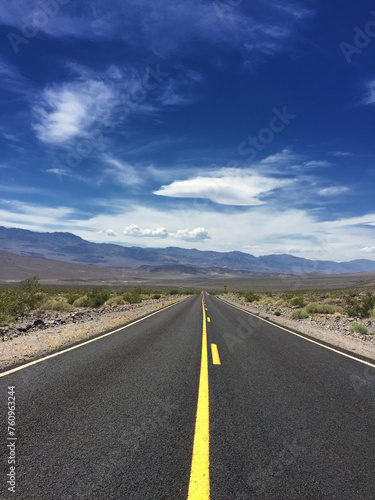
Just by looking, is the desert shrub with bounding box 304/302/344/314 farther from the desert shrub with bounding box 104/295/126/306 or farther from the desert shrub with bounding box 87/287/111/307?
the desert shrub with bounding box 87/287/111/307

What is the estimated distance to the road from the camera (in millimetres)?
2461

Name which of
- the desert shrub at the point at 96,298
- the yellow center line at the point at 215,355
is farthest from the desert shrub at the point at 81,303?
the yellow center line at the point at 215,355

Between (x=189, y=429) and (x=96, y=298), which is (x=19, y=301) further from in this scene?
(x=189, y=429)

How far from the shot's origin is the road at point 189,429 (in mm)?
2461

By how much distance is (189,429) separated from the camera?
343 centimetres

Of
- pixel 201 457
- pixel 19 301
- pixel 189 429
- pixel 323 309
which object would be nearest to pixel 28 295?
pixel 19 301

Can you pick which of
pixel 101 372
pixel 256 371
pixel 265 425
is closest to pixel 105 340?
pixel 101 372

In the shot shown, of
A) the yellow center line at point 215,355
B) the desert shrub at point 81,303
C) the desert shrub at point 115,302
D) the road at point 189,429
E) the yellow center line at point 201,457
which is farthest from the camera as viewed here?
the desert shrub at point 115,302

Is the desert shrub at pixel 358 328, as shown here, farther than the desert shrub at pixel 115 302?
No

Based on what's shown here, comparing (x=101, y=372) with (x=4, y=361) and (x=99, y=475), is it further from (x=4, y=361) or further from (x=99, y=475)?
(x=99, y=475)

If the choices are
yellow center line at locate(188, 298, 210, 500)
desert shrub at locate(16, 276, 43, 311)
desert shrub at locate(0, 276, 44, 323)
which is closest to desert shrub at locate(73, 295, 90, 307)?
desert shrub at locate(0, 276, 44, 323)

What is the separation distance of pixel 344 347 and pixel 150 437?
27.7 feet

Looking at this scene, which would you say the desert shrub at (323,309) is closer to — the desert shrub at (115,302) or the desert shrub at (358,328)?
the desert shrub at (358,328)

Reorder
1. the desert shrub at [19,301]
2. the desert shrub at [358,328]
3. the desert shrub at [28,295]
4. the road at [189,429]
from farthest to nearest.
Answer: the desert shrub at [28,295], the desert shrub at [19,301], the desert shrub at [358,328], the road at [189,429]
